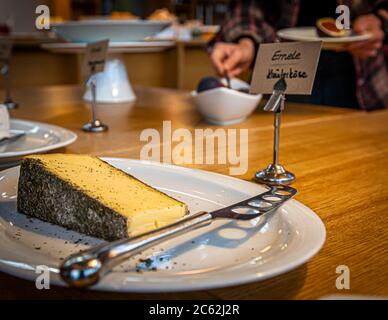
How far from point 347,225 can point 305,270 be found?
150 millimetres

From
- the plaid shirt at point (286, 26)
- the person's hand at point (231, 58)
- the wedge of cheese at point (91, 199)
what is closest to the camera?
the wedge of cheese at point (91, 199)

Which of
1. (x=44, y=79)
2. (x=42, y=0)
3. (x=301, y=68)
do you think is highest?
(x=42, y=0)

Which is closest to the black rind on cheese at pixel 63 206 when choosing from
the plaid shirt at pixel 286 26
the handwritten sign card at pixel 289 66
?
the handwritten sign card at pixel 289 66

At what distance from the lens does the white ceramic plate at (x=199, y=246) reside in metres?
A: 0.38

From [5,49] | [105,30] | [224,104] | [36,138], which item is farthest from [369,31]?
[5,49]

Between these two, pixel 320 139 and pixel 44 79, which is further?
pixel 44 79

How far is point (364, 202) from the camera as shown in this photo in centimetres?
68

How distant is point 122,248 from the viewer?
0.39 m

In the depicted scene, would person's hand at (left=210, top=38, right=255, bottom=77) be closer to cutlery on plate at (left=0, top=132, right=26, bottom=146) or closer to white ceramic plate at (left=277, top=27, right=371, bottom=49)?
white ceramic plate at (left=277, top=27, right=371, bottom=49)

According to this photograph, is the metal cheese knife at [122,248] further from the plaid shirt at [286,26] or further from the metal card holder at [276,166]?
the plaid shirt at [286,26]

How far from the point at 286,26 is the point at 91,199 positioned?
1.59m

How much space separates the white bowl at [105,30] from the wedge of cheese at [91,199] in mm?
957

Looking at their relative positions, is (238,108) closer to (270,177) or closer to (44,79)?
(270,177)
